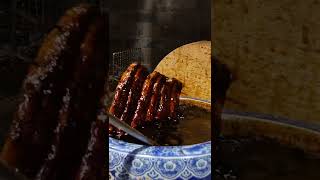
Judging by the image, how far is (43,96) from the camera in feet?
3.40

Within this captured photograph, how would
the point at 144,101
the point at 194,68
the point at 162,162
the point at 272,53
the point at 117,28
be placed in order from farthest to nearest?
the point at 194,68 < the point at 117,28 < the point at 144,101 < the point at 162,162 < the point at 272,53

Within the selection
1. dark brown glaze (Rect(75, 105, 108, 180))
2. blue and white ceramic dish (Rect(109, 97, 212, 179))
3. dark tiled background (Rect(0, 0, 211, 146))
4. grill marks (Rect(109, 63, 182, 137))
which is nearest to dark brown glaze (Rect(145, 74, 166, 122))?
grill marks (Rect(109, 63, 182, 137))

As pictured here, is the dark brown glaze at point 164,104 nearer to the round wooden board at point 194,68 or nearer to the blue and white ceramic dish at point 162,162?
the round wooden board at point 194,68

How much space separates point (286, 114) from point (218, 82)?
0.71ft

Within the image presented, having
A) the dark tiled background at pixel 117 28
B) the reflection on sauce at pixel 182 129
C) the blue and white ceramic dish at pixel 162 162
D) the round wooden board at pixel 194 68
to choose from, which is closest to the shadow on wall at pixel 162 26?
the dark tiled background at pixel 117 28

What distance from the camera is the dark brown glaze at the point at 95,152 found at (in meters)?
1.09

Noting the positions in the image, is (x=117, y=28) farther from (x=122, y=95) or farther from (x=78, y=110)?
(x=78, y=110)

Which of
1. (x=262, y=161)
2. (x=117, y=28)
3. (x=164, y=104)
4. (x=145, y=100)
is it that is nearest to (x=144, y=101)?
(x=145, y=100)

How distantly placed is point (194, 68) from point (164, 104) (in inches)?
19.1

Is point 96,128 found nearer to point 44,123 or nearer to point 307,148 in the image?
point 44,123

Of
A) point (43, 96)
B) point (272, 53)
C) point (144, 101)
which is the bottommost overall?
point (144, 101)

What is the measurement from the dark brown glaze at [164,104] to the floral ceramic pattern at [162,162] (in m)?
0.62

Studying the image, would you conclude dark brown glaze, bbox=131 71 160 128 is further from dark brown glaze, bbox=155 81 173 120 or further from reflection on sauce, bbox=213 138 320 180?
reflection on sauce, bbox=213 138 320 180

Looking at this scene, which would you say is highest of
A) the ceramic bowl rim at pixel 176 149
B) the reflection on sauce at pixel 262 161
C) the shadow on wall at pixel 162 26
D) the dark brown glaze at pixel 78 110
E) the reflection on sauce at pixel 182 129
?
the shadow on wall at pixel 162 26
